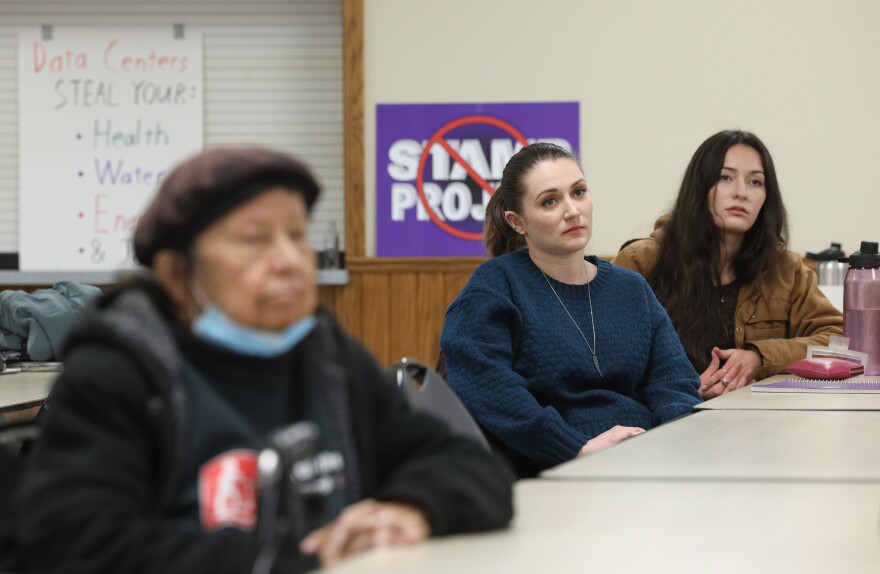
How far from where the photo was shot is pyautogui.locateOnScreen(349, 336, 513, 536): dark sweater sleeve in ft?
3.66

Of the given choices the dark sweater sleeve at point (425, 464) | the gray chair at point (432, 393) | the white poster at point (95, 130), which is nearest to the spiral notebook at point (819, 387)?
the gray chair at point (432, 393)

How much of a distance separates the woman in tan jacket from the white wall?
1846mm

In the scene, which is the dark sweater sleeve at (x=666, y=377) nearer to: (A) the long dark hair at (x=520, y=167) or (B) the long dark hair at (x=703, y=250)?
(A) the long dark hair at (x=520, y=167)

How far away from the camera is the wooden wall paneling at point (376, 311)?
5.31 metres

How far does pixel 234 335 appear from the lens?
1.14 m

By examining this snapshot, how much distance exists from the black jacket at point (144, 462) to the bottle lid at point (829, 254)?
393cm

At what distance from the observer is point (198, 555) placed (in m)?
0.99

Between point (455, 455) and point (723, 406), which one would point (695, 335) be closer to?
point (723, 406)

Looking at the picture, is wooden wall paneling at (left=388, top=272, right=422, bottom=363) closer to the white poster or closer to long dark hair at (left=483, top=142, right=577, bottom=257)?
the white poster

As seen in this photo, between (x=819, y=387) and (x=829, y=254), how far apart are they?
7.54ft

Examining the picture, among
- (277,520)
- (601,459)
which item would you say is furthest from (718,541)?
(601,459)

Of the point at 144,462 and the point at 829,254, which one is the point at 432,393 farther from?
the point at 829,254

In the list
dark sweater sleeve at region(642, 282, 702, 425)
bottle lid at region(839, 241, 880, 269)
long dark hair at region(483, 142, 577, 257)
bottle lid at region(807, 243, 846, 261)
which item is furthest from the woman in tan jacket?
bottle lid at region(807, 243, 846, 261)

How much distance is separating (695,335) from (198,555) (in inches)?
96.7
